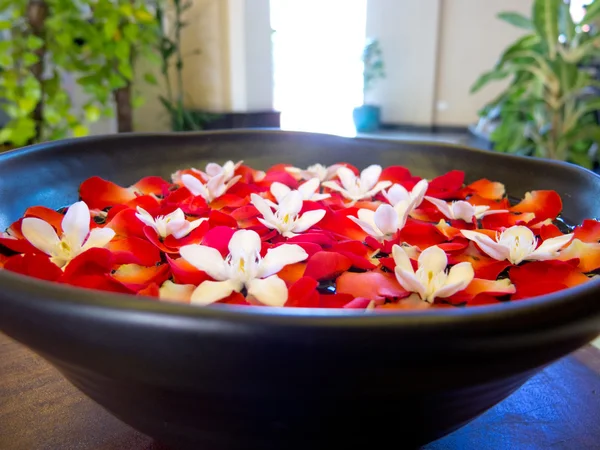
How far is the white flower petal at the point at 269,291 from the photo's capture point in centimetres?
25

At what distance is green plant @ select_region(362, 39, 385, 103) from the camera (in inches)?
248

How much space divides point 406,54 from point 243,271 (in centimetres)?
642

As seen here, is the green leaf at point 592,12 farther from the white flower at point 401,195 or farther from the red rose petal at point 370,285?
the red rose petal at point 370,285

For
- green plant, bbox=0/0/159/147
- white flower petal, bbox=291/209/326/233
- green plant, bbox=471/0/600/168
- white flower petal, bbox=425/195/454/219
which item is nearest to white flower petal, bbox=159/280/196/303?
white flower petal, bbox=291/209/326/233

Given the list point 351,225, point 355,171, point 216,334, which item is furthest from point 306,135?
point 216,334

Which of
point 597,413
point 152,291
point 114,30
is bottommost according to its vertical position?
point 597,413

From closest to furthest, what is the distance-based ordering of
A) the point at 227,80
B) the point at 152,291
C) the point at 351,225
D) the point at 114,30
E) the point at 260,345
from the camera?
the point at 260,345, the point at 152,291, the point at 351,225, the point at 114,30, the point at 227,80

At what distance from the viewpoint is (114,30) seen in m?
1.60

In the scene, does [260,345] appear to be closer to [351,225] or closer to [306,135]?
[351,225]

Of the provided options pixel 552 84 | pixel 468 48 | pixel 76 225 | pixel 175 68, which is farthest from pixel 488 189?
pixel 468 48

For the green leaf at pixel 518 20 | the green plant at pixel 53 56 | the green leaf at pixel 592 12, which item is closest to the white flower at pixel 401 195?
the green plant at pixel 53 56

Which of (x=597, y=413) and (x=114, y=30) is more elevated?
(x=114, y=30)

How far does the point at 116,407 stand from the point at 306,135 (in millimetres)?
445

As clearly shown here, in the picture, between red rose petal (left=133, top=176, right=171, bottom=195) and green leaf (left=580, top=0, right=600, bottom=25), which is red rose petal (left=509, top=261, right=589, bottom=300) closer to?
red rose petal (left=133, top=176, right=171, bottom=195)
